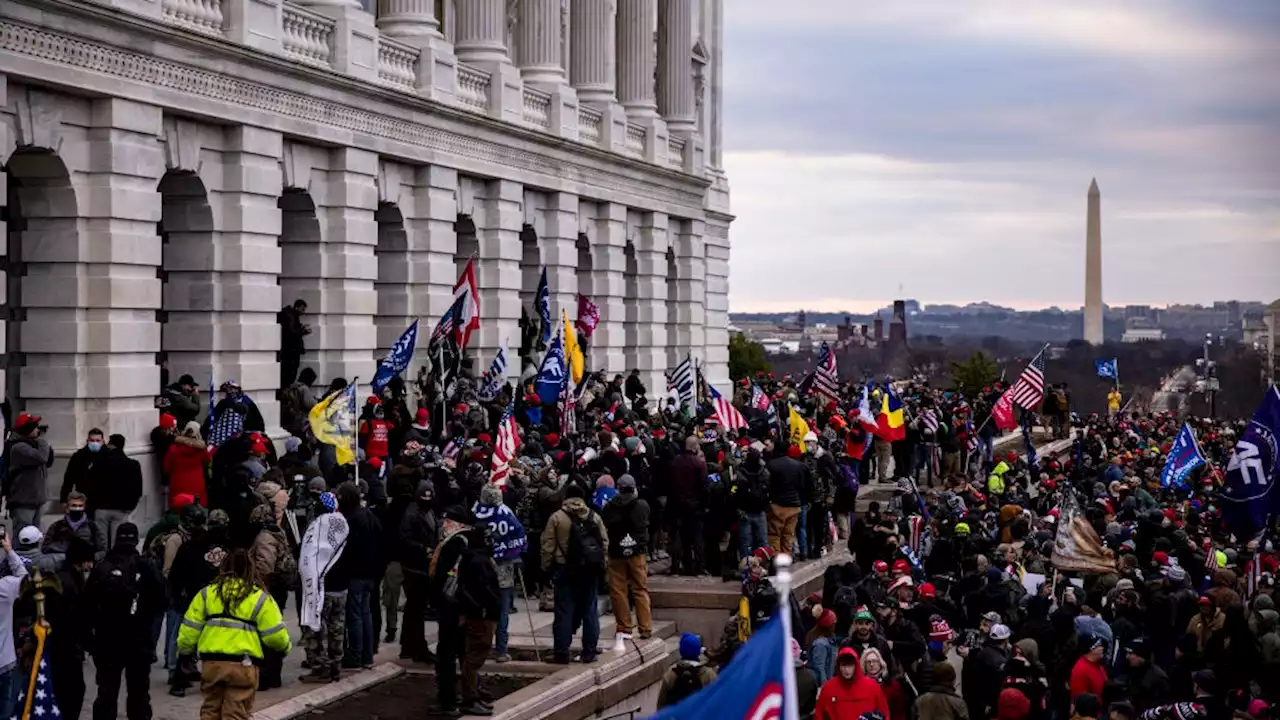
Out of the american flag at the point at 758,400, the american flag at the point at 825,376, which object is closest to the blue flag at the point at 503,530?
the american flag at the point at 758,400

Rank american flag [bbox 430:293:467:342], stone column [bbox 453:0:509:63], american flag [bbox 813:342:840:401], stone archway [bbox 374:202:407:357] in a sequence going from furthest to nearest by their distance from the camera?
american flag [bbox 813:342:840:401] < stone column [bbox 453:0:509:63] < stone archway [bbox 374:202:407:357] < american flag [bbox 430:293:467:342]

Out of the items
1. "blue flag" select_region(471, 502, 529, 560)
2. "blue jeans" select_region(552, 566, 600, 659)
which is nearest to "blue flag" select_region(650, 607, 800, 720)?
"blue flag" select_region(471, 502, 529, 560)

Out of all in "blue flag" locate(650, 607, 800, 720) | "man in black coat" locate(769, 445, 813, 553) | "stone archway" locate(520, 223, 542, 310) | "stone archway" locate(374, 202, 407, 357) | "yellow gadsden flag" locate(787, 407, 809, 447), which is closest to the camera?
"blue flag" locate(650, 607, 800, 720)

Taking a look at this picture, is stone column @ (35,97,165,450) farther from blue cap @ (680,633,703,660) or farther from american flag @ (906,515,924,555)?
blue cap @ (680,633,703,660)

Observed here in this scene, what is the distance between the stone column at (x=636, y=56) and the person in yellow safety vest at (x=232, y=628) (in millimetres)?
36098

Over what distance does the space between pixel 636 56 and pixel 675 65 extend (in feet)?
13.4

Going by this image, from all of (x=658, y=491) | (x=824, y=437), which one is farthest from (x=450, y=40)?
(x=658, y=491)

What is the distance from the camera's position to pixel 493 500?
853 inches

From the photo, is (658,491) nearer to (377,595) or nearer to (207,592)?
(377,595)

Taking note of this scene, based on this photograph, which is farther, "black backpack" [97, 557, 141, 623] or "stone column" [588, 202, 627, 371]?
"stone column" [588, 202, 627, 371]

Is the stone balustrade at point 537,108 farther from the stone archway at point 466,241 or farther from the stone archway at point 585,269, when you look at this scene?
the stone archway at point 585,269

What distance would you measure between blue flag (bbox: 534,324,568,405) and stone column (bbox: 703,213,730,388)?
26481 millimetres

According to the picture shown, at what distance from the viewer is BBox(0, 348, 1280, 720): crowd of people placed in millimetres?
17766

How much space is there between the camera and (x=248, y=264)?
30516 millimetres
